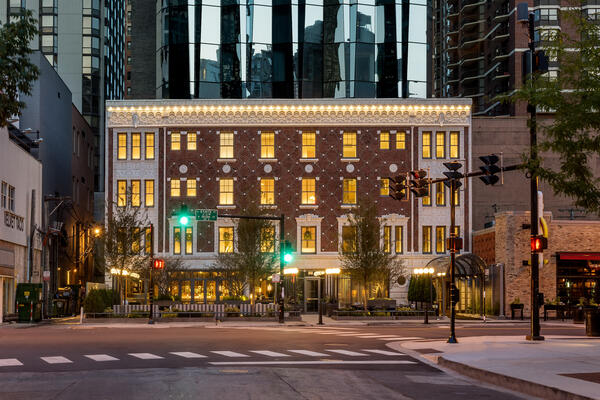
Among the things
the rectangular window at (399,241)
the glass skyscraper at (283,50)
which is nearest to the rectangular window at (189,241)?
the glass skyscraper at (283,50)

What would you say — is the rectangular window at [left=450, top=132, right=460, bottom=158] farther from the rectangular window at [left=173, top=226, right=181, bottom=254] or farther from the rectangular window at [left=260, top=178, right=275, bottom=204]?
the rectangular window at [left=173, top=226, right=181, bottom=254]

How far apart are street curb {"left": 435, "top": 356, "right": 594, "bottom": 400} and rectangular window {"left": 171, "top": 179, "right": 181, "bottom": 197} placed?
146 feet

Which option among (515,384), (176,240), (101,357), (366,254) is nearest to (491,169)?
(515,384)

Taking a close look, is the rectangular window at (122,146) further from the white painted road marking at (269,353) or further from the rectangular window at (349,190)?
the white painted road marking at (269,353)

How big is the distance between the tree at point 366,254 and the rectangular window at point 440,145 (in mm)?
9351

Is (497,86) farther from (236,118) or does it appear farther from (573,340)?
(573,340)

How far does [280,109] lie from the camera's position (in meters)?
63.6

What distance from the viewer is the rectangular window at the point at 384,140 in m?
63.9

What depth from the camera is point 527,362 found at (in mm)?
20375

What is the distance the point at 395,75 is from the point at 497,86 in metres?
39.9

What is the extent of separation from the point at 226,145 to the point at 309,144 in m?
5.99

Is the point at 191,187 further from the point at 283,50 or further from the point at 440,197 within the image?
the point at 440,197

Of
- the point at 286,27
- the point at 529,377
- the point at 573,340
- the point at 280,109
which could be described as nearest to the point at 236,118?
the point at 280,109

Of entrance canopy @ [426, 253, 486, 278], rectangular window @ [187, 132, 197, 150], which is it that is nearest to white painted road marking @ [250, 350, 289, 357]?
entrance canopy @ [426, 253, 486, 278]
